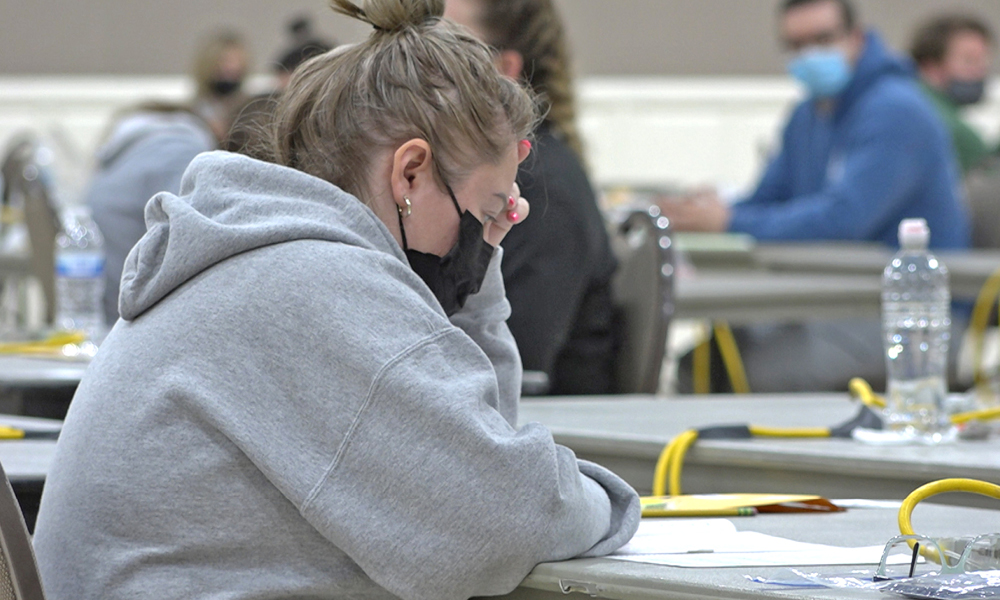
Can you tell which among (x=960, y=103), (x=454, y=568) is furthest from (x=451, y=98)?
(x=960, y=103)

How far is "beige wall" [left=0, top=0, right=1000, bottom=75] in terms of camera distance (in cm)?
899

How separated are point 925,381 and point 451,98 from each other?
0.98m

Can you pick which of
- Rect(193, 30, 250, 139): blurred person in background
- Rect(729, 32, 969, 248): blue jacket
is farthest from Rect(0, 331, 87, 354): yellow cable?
Rect(193, 30, 250, 139): blurred person in background

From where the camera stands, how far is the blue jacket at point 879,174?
4.42 meters

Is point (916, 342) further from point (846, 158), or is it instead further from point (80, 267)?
point (846, 158)

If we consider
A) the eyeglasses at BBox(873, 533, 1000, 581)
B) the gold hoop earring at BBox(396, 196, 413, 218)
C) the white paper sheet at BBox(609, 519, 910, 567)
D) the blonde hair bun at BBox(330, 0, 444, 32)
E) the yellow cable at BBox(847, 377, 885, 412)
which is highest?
the blonde hair bun at BBox(330, 0, 444, 32)

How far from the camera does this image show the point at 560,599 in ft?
3.64

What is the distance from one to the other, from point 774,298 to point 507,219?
85.6 inches

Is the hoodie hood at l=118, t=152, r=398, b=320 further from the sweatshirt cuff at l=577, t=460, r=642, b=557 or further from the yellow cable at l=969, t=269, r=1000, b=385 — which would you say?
the yellow cable at l=969, t=269, r=1000, b=385

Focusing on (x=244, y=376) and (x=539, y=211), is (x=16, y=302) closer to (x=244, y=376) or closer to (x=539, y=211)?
(x=539, y=211)

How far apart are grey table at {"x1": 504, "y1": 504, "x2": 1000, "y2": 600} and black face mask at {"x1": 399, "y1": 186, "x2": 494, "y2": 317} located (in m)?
0.29

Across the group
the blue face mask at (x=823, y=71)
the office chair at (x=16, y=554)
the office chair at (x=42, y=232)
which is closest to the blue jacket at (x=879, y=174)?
the blue face mask at (x=823, y=71)

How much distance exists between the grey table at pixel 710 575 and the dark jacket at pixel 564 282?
0.96m

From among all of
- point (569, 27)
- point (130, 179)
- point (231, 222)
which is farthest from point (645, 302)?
point (569, 27)
